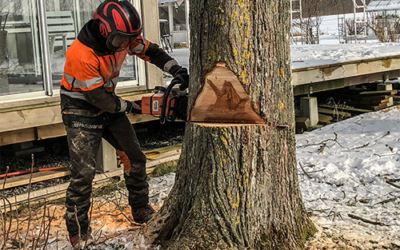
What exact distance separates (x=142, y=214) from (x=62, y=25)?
275cm

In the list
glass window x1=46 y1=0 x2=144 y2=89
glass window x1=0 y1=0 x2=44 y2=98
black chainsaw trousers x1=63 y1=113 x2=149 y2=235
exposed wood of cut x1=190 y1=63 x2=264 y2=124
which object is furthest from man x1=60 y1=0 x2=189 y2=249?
glass window x1=46 y1=0 x2=144 y2=89

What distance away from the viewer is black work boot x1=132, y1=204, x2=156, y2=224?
3572 mm

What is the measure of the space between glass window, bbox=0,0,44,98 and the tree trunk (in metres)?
2.80

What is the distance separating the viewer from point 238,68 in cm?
257

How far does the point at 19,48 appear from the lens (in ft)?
15.9

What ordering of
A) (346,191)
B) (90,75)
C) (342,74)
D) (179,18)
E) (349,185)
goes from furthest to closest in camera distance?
(179,18), (342,74), (349,185), (346,191), (90,75)

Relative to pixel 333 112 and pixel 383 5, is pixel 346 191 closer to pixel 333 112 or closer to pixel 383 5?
pixel 333 112

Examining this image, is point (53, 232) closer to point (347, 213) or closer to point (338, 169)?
point (347, 213)

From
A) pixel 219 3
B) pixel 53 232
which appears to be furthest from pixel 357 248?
pixel 53 232

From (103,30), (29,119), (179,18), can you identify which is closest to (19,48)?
(29,119)

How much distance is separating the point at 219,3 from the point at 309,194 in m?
2.17

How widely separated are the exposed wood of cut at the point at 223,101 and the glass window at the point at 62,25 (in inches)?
112

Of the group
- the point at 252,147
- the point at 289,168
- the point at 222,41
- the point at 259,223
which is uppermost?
the point at 222,41

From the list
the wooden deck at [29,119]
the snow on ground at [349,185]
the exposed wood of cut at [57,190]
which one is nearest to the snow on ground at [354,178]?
the snow on ground at [349,185]
